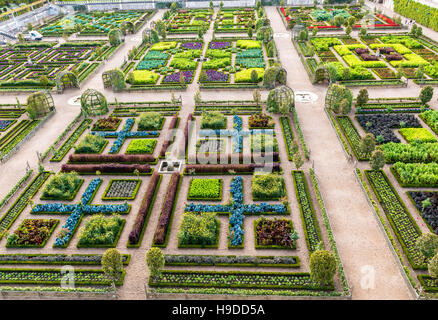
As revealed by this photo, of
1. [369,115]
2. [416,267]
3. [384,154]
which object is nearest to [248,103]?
[369,115]

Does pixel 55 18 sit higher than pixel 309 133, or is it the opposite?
pixel 55 18

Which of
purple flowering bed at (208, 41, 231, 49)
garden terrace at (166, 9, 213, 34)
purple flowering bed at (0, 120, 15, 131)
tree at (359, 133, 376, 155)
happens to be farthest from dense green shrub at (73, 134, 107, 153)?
garden terrace at (166, 9, 213, 34)

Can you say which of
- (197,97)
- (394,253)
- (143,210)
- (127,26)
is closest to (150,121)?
(197,97)

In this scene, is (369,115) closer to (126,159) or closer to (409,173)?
(409,173)

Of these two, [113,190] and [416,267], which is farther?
[113,190]

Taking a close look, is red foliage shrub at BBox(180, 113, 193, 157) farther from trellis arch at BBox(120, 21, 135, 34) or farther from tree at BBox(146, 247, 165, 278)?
trellis arch at BBox(120, 21, 135, 34)

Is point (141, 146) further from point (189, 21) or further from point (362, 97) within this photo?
point (189, 21)
